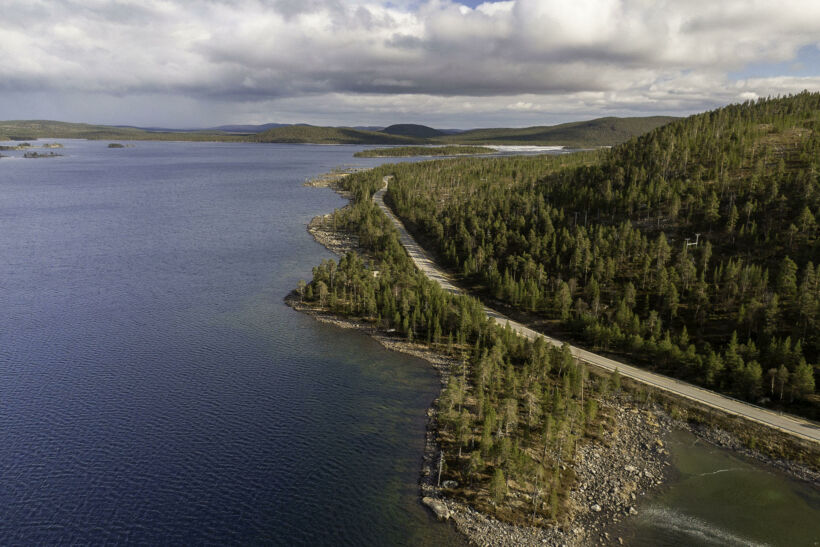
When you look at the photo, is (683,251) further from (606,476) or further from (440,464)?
(440,464)

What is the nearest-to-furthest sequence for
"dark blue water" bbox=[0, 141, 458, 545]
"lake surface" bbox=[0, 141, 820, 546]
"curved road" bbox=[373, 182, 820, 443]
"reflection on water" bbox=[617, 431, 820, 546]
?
"reflection on water" bbox=[617, 431, 820, 546], "lake surface" bbox=[0, 141, 820, 546], "dark blue water" bbox=[0, 141, 458, 545], "curved road" bbox=[373, 182, 820, 443]

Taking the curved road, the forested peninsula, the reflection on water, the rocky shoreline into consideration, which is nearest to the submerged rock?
the rocky shoreline

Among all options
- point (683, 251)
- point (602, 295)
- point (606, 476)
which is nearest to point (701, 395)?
point (606, 476)

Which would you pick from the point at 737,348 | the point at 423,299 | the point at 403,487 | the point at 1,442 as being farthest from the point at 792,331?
the point at 1,442

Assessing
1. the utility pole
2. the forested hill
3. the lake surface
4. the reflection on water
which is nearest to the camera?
the reflection on water

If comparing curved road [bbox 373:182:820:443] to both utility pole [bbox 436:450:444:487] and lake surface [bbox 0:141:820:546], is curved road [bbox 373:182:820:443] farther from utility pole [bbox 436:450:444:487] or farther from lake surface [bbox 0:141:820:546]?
utility pole [bbox 436:450:444:487]

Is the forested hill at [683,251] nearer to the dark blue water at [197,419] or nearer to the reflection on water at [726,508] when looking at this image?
the reflection on water at [726,508]
